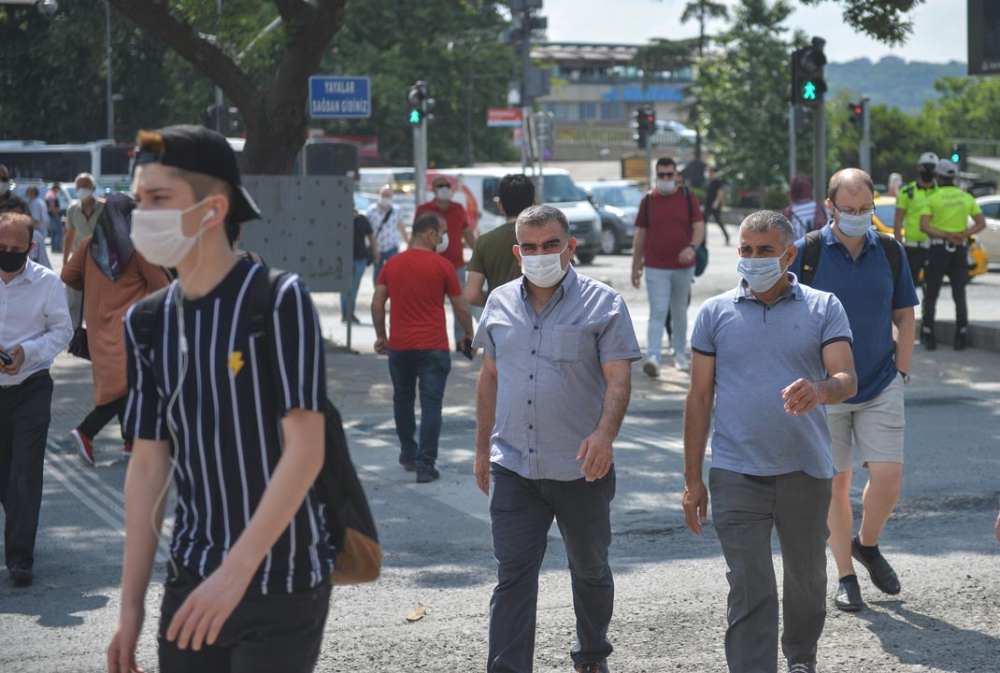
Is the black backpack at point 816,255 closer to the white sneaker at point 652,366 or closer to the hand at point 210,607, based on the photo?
the hand at point 210,607

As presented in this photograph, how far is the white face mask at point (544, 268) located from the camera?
A: 494 cm

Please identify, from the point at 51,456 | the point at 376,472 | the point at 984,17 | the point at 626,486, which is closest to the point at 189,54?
the point at 51,456

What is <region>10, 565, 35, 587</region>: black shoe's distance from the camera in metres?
6.52

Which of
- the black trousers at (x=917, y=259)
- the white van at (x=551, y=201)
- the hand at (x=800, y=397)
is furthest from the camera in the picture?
the white van at (x=551, y=201)

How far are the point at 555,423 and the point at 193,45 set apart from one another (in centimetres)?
1078

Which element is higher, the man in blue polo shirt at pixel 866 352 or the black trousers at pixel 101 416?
the man in blue polo shirt at pixel 866 352

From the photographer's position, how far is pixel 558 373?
4.91 m

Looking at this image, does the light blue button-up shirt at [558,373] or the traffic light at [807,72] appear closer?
the light blue button-up shirt at [558,373]

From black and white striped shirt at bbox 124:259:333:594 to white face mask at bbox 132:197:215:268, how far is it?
0.10m

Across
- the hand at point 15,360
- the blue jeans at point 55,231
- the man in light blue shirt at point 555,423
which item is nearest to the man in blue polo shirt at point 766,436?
the man in light blue shirt at point 555,423

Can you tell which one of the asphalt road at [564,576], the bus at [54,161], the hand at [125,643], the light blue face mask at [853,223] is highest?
the bus at [54,161]

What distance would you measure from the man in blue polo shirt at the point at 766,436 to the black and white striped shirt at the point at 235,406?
2081 millimetres

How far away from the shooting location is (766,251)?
15.8ft

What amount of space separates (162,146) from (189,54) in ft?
40.4
